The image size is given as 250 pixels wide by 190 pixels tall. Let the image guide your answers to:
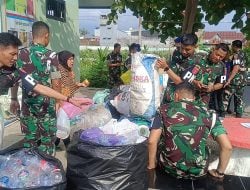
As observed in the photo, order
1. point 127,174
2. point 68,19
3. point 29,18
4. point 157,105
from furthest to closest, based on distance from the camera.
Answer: point 68,19 < point 29,18 < point 157,105 < point 127,174

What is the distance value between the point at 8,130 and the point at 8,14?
5.80ft

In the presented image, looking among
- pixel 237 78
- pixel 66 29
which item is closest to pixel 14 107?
pixel 237 78

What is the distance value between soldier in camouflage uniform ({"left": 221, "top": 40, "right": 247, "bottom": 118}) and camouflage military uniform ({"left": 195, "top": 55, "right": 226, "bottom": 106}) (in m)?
2.11

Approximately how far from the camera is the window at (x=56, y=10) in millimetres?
7657

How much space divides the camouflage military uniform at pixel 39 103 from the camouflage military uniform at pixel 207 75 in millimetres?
1722

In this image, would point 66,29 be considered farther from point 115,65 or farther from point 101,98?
point 101,98

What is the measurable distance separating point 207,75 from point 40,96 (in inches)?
79.6

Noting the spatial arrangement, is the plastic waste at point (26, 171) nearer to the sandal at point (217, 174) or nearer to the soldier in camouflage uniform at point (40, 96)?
the soldier in camouflage uniform at point (40, 96)

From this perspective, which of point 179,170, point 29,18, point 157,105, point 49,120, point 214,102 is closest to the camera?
point 179,170

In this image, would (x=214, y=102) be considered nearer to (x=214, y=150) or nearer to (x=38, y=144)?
(x=214, y=150)

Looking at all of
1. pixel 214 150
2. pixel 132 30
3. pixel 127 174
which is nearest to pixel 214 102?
pixel 214 150

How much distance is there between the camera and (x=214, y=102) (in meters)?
6.84

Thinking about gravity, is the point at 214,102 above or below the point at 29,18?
below

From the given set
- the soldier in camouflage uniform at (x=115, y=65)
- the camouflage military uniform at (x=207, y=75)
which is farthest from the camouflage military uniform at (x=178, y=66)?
the soldier in camouflage uniform at (x=115, y=65)
